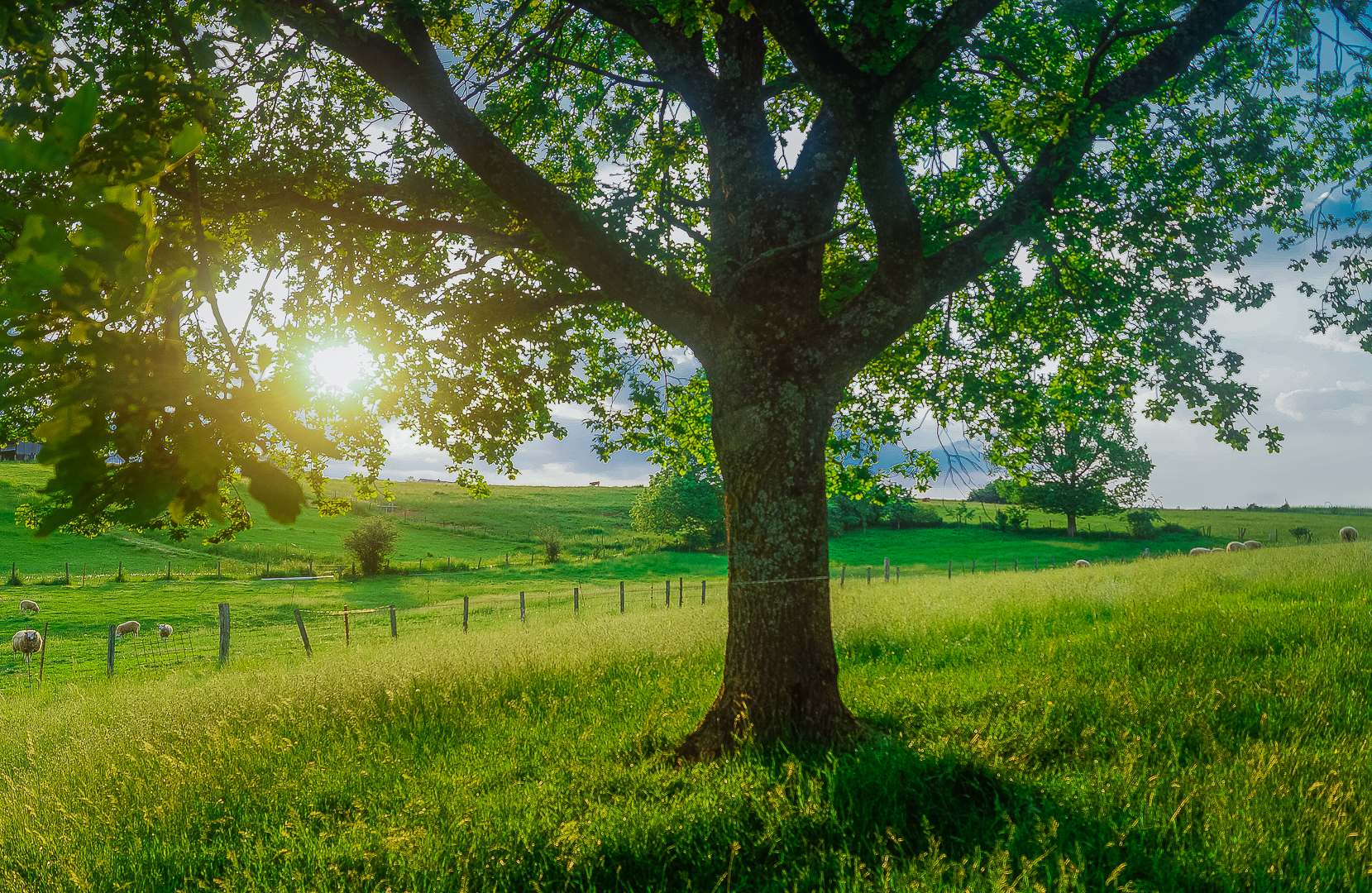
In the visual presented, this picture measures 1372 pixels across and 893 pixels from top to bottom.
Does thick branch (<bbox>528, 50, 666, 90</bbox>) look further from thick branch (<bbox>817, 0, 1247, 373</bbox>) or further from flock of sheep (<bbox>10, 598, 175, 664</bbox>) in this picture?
flock of sheep (<bbox>10, 598, 175, 664</bbox>)

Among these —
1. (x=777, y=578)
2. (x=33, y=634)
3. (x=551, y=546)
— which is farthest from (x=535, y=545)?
(x=777, y=578)

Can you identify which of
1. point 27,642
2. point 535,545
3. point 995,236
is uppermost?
point 995,236

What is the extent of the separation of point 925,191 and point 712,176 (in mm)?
3498

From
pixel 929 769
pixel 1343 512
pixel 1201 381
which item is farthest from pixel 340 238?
pixel 1343 512

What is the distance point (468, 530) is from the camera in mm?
66938

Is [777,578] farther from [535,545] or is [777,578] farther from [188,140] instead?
[535,545]

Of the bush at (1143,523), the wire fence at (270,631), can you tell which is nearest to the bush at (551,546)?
the wire fence at (270,631)

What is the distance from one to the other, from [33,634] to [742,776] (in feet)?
83.8

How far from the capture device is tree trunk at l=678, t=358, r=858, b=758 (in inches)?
222

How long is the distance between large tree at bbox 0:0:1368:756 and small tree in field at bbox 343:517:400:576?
41166mm

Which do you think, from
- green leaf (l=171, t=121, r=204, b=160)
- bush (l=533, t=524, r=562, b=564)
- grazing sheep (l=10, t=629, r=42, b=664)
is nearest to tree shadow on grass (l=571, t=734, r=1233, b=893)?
green leaf (l=171, t=121, r=204, b=160)

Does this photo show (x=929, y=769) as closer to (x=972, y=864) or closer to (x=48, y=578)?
(x=972, y=864)

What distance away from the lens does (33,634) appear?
2019 centimetres

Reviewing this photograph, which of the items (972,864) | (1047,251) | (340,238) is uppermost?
(340,238)
